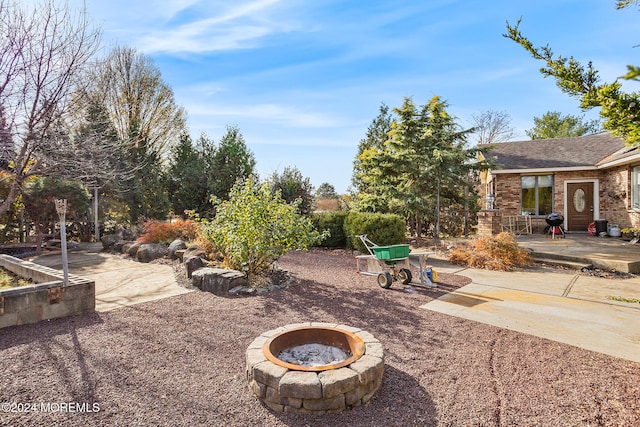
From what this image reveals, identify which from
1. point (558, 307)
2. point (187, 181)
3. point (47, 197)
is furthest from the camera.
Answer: point (187, 181)

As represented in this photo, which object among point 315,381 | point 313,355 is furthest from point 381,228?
point 315,381

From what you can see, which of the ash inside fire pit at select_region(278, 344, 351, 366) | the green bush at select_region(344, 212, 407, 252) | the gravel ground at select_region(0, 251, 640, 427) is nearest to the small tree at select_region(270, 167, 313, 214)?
the green bush at select_region(344, 212, 407, 252)

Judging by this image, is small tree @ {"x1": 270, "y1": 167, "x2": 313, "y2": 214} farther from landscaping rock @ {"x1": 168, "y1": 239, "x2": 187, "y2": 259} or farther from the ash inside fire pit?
the ash inside fire pit

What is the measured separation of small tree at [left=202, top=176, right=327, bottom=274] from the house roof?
901 centimetres

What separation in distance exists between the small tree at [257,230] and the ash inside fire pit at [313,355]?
2.72m

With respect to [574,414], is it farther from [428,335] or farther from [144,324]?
[144,324]

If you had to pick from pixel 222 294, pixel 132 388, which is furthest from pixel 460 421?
pixel 222 294

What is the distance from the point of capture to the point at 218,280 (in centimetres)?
558

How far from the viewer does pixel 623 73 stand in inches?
44.7

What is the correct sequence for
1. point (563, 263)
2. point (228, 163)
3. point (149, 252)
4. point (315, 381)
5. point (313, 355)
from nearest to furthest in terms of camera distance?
point (315, 381) → point (313, 355) → point (563, 263) → point (149, 252) → point (228, 163)

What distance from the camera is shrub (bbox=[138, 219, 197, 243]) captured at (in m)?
9.91

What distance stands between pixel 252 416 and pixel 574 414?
2309 mm

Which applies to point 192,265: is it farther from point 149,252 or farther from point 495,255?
point 495,255

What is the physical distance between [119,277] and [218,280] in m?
2.71
